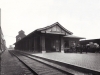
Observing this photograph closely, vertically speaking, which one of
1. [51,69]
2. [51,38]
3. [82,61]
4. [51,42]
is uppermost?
[51,38]

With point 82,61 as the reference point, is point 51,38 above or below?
above

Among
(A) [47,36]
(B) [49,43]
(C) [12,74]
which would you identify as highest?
(A) [47,36]

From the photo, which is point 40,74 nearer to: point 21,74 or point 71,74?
point 21,74

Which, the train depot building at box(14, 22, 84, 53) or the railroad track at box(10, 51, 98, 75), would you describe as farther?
the train depot building at box(14, 22, 84, 53)

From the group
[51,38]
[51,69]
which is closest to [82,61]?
[51,69]

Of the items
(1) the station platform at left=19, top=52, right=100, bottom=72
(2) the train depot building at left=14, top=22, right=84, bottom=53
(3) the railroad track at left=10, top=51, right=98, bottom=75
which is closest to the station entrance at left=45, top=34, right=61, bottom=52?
(2) the train depot building at left=14, top=22, right=84, bottom=53

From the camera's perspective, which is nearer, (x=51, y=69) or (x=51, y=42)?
(x=51, y=69)

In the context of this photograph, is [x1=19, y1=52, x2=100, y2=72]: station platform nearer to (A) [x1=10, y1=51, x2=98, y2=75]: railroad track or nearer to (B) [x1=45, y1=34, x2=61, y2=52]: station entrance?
(A) [x1=10, y1=51, x2=98, y2=75]: railroad track

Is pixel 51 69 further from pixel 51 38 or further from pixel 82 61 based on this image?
pixel 51 38

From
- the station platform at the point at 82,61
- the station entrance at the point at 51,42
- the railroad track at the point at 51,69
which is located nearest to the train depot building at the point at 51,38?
the station entrance at the point at 51,42

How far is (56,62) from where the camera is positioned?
7539 millimetres

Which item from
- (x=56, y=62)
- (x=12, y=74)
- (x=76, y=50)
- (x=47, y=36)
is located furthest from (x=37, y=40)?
(x=12, y=74)

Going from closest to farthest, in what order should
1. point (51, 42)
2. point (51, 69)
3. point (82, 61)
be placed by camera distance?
point (51, 69)
point (82, 61)
point (51, 42)

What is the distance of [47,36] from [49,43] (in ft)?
5.02
